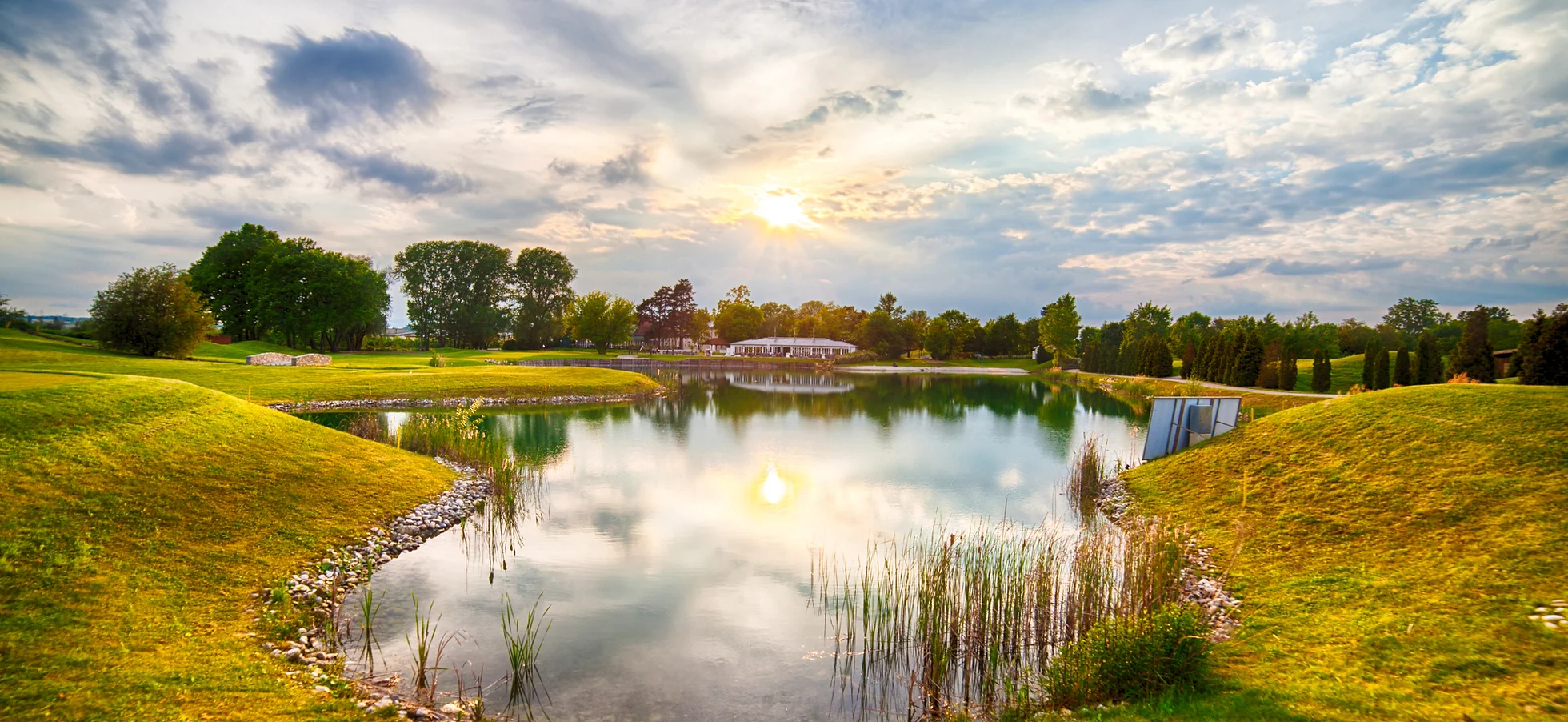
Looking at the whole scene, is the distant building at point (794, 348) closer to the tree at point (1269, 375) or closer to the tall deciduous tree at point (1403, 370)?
the tree at point (1269, 375)

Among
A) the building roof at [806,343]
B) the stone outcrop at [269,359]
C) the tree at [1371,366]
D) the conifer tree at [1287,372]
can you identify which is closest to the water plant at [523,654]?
the tree at [1371,366]

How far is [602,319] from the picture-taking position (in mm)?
83000

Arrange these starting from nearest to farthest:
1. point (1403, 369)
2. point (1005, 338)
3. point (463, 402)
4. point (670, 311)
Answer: point (1403, 369)
point (463, 402)
point (1005, 338)
point (670, 311)

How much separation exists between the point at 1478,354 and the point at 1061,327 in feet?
184

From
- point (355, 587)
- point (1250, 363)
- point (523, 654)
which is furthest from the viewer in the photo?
point (1250, 363)

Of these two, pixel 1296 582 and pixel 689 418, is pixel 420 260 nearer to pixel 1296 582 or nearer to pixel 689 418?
pixel 689 418

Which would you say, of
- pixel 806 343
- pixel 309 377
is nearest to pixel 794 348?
pixel 806 343

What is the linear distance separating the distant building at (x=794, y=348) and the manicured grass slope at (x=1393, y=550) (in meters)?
91.4

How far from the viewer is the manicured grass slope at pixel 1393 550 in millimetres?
5914

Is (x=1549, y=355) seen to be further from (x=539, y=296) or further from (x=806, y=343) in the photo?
(x=539, y=296)

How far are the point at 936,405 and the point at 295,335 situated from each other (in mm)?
61987

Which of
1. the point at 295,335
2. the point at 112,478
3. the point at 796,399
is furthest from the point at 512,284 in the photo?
the point at 112,478

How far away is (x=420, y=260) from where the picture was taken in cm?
9812

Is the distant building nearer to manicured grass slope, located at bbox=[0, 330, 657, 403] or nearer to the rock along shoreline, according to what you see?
manicured grass slope, located at bbox=[0, 330, 657, 403]
